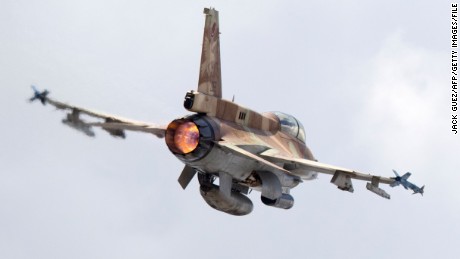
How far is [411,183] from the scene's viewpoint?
117ft

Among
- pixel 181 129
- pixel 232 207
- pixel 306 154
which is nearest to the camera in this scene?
pixel 181 129

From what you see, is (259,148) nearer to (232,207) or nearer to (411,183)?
(232,207)

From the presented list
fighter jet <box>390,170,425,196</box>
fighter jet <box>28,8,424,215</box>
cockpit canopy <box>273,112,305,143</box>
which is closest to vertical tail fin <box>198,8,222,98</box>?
fighter jet <box>28,8,424,215</box>

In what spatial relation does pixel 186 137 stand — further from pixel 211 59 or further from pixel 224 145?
pixel 211 59

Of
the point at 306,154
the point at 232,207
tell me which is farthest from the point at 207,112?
the point at 306,154

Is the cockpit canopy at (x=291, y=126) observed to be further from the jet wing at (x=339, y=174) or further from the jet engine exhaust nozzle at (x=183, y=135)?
the jet engine exhaust nozzle at (x=183, y=135)

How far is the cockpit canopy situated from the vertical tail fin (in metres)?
4.89

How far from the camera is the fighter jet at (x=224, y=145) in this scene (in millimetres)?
35312

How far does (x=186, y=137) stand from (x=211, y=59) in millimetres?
2891

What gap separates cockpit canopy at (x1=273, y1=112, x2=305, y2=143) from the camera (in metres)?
40.9

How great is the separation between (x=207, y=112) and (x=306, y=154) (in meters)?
7.00

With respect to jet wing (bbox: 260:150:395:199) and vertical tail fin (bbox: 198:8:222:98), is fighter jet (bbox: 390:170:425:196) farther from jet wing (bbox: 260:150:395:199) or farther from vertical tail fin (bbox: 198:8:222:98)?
vertical tail fin (bbox: 198:8:222:98)

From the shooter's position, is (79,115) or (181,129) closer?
(181,129)

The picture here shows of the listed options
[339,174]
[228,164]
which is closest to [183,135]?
[228,164]
